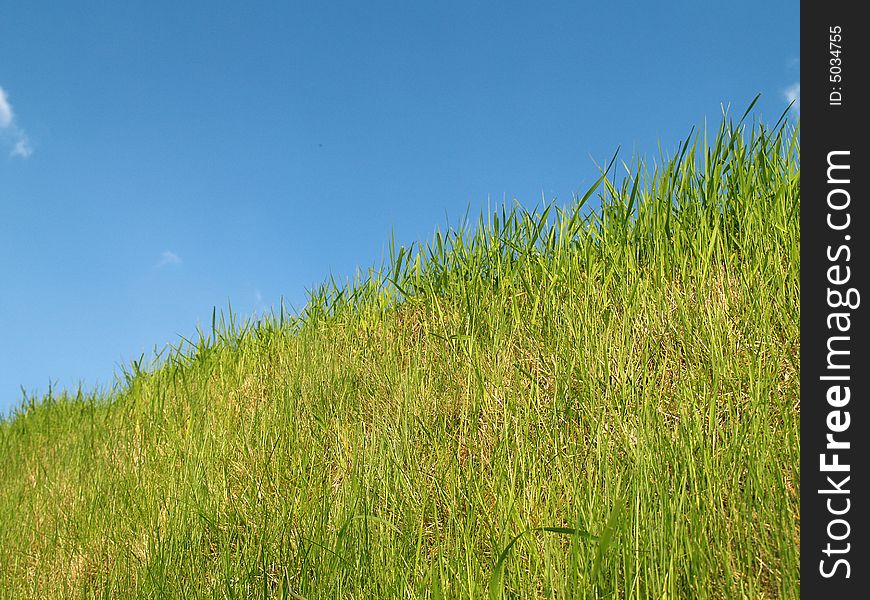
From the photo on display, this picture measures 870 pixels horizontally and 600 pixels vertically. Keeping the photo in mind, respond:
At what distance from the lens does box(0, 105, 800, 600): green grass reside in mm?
1807

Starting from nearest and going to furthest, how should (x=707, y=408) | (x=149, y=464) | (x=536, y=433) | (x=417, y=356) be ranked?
1. (x=707, y=408)
2. (x=536, y=433)
3. (x=417, y=356)
4. (x=149, y=464)

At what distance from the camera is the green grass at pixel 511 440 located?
71.1 inches

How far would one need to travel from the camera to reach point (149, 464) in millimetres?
3773

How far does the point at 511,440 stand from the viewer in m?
2.41

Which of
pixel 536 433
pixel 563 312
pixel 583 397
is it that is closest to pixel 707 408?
pixel 583 397
